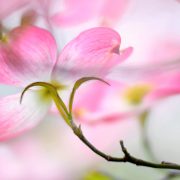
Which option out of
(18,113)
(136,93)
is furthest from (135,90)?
(18,113)

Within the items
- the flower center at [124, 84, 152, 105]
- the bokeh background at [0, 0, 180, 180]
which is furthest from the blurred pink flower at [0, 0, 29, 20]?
the flower center at [124, 84, 152, 105]

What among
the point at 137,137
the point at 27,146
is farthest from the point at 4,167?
the point at 137,137

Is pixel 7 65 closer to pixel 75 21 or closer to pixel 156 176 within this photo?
pixel 75 21

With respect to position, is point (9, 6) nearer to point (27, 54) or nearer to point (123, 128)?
point (27, 54)

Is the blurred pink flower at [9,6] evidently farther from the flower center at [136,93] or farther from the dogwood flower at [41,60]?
the flower center at [136,93]

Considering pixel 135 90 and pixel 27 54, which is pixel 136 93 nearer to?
pixel 135 90

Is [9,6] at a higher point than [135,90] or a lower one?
higher

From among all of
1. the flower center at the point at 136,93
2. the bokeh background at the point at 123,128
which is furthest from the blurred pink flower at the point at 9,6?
the flower center at the point at 136,93
